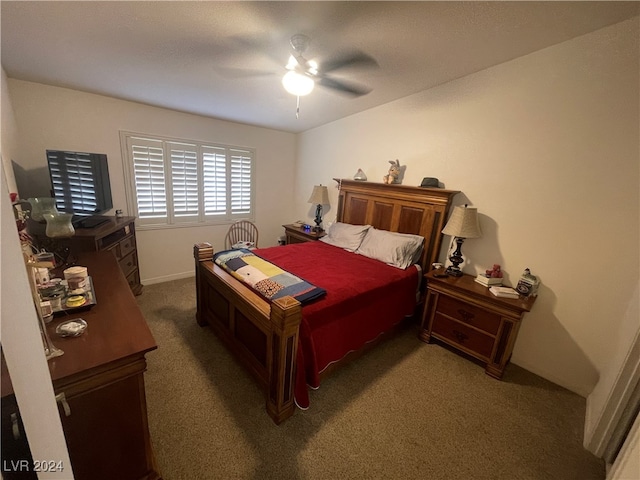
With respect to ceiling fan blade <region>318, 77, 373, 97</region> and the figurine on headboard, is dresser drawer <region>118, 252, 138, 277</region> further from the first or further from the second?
the figurine on headboard

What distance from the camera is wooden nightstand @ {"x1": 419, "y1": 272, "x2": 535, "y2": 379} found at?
6.48 ft

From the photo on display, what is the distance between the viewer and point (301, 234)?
372 centimetres

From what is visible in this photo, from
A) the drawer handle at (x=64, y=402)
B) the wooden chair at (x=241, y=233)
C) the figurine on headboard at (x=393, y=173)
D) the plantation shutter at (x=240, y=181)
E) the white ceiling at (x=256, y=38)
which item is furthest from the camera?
the wooden chair at (x=241, y=233)

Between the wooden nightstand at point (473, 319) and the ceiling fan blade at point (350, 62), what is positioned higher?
the ceiling fan blade at point (350, 62)

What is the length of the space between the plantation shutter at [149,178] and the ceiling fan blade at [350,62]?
2.42 meters

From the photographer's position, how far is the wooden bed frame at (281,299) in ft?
4.91

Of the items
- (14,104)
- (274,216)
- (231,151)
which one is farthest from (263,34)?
(274,216)

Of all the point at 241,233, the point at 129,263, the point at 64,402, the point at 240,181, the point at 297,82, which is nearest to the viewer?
the point at 64,402

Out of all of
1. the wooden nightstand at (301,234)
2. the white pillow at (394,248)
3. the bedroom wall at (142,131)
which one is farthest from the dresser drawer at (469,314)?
the bedroom wall at (142,131)

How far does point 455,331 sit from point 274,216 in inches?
128

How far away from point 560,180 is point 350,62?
1835 millimetres

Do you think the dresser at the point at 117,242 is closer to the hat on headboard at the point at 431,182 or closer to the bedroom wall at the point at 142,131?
the bedroom wall at the point at 142,131

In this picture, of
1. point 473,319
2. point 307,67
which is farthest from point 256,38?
point 473,319

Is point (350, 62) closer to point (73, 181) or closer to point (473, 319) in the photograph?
point (473, 319)
